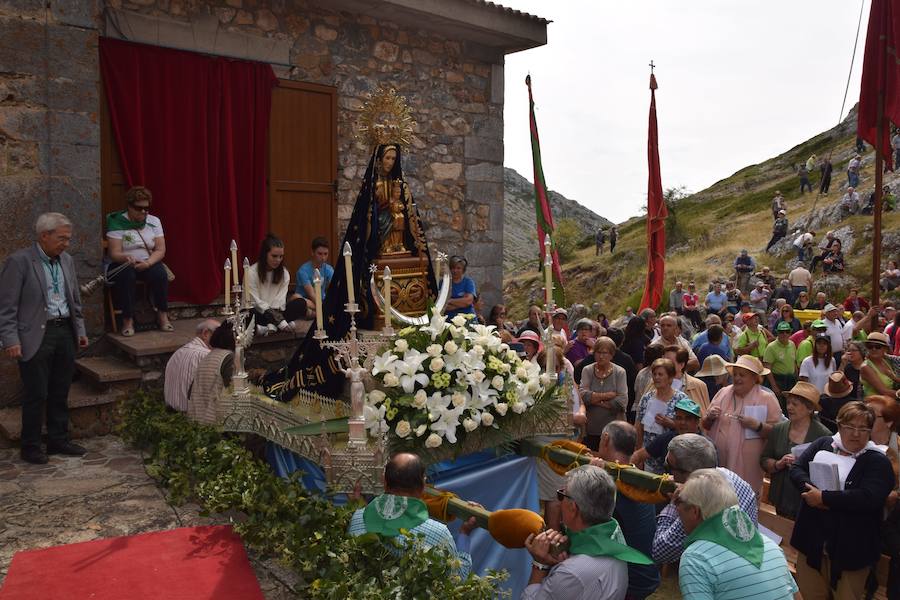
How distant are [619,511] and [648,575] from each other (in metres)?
0.54

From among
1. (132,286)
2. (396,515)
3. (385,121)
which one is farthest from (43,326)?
(396,515)

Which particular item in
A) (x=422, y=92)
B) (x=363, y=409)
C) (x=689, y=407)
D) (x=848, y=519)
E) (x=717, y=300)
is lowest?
(x=848, y=519)

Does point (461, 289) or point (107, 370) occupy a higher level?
point (461, 289)

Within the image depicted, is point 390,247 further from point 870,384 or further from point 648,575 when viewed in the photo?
point 870,384

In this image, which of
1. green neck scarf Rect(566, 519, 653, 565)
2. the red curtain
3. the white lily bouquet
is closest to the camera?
green neck scarf Rect(566, 519, 653, 565)

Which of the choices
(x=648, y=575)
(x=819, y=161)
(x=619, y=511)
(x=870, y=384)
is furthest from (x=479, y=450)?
(x=819, y=161)

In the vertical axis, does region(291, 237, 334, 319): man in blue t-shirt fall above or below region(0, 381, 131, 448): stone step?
above

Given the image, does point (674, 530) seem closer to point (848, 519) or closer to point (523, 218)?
point (848, 519)

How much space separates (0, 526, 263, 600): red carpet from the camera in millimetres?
3824

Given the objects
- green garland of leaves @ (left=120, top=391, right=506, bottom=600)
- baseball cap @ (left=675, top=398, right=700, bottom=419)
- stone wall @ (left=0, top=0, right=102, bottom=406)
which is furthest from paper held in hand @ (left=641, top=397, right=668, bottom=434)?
stone wall @ (left=0, top=0, right=102, bottom=406)

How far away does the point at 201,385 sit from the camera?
594cm

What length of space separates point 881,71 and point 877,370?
15.9 ft

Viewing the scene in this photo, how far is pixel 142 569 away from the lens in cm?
410

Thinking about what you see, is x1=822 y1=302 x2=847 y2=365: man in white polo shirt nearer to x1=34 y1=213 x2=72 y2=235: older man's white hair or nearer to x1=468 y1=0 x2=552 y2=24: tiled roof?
x1=468 y1=0 x2=552 y2=24: tiled roof
